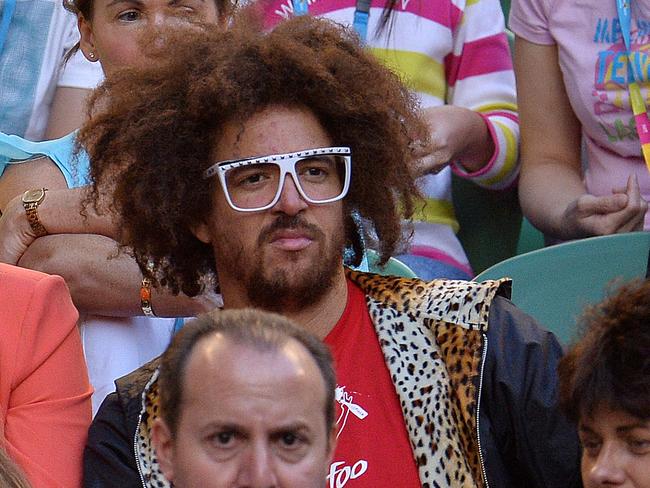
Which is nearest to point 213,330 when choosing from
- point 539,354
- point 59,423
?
point 59,423

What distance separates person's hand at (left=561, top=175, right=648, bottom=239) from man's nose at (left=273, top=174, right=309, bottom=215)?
104cm

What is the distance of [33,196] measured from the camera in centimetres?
340

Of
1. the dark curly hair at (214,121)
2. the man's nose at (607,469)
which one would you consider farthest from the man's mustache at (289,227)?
the man's nose at (607,469)

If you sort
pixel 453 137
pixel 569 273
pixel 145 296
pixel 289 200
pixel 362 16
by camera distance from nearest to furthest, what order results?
pixel 289 200
pixel 145 296
pixel 569 273
pixel 453 137
pixel 362 16

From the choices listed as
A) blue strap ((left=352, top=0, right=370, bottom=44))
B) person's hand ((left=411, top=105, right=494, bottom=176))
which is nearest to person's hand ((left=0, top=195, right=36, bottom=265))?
person's hand ((left=411, top=105, right=494, bottom=176))

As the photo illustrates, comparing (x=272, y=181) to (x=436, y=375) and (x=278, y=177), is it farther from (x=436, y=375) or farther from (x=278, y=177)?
(x=436, y=375)

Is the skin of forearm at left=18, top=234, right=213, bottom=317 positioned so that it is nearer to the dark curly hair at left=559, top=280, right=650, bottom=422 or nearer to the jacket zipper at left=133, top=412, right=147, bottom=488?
the jacket zipper at left=133, top=412, right=147, bottom=488

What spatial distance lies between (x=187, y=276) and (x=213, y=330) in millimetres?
830

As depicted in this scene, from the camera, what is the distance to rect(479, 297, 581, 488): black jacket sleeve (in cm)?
281

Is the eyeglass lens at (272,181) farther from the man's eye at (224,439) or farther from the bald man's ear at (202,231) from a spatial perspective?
the man's eye at (224,439)

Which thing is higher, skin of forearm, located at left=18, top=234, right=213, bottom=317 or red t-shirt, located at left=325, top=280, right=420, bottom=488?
skin of forearm, located at left=18, top=234, right=213, bottom=317

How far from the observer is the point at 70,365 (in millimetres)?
2904

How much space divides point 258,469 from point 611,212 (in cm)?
175

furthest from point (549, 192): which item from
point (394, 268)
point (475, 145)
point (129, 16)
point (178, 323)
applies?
point (129, 16)
